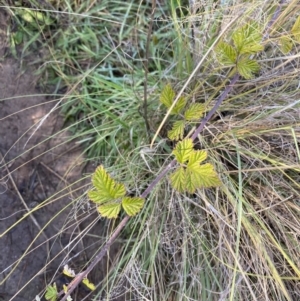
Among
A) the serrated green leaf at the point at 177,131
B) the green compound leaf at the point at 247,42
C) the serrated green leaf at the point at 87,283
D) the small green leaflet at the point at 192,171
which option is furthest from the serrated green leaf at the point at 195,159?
the serrated green leaf at the point at 87,283

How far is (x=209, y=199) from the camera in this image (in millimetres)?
1082

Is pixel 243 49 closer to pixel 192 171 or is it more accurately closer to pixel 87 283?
pixel 192 171

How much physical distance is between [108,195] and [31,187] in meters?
0.41

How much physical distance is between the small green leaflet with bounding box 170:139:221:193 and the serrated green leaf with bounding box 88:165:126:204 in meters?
0.12

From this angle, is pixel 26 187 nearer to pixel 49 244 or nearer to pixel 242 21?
pixel 49 244

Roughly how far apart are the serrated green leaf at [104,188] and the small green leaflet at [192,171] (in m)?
0.12

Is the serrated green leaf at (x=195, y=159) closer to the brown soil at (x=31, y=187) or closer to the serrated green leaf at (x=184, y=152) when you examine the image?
the serrated green leaf at (x=184, y=152)

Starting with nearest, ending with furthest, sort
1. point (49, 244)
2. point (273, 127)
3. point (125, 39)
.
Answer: point (273, 127) → point (49, 244) → point (125, 39)

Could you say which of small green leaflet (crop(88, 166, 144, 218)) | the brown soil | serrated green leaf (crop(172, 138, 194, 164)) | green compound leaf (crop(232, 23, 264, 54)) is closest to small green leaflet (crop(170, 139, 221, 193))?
serrated green leaf (crop(172, 138, 194, 164))

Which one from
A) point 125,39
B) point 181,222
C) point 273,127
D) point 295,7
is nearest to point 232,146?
point 273,127

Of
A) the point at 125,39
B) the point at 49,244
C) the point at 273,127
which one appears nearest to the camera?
the point at 273,127

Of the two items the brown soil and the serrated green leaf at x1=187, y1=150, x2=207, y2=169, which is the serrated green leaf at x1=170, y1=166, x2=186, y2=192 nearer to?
the serrated green leaf at x1=187, y1=150, x2=207, y2=169

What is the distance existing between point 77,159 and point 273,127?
54cm

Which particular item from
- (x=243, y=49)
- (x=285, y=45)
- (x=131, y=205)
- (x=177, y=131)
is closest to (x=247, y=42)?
(x=243, y=49)
